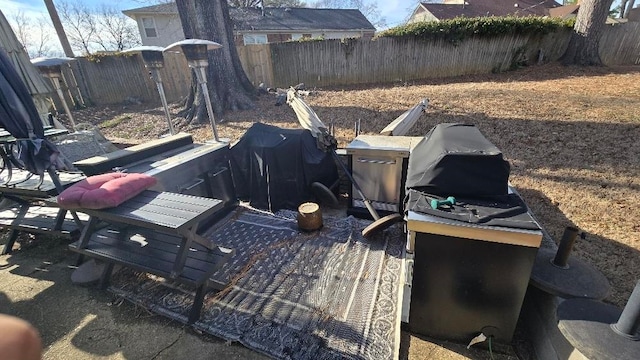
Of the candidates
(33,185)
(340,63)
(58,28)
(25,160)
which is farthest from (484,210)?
(58,28)

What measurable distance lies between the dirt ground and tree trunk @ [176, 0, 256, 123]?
1.43 ft

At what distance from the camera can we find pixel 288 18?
67.1ft

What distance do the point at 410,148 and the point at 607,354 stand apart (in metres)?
2.31

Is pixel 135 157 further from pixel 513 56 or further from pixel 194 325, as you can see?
pixel 513 56

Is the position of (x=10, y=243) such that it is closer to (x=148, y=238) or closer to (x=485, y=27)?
(x=148, y=238)

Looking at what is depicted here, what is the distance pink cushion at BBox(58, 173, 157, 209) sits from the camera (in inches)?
90.0

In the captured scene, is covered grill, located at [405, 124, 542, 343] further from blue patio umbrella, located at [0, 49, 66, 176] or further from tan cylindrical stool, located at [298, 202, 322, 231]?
blue patio umbrella, located at [0, 49, 66, 176]

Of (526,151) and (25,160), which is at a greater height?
(25,160)

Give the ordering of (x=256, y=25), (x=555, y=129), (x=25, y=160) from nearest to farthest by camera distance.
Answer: (x=25, y=160)
(x=555, y=129)
(x=256, y=25)

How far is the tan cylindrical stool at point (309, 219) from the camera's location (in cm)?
349

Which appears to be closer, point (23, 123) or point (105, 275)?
point (23, 123)

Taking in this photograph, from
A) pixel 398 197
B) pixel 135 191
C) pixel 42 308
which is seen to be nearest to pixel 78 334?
pixel 42 308

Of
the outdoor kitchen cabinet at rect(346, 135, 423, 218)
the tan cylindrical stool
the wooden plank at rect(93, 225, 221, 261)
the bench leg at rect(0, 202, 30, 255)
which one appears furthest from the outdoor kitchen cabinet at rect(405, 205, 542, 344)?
the bench leg at rect(0, 202, 30, 255)

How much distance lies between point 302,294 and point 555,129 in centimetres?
524
